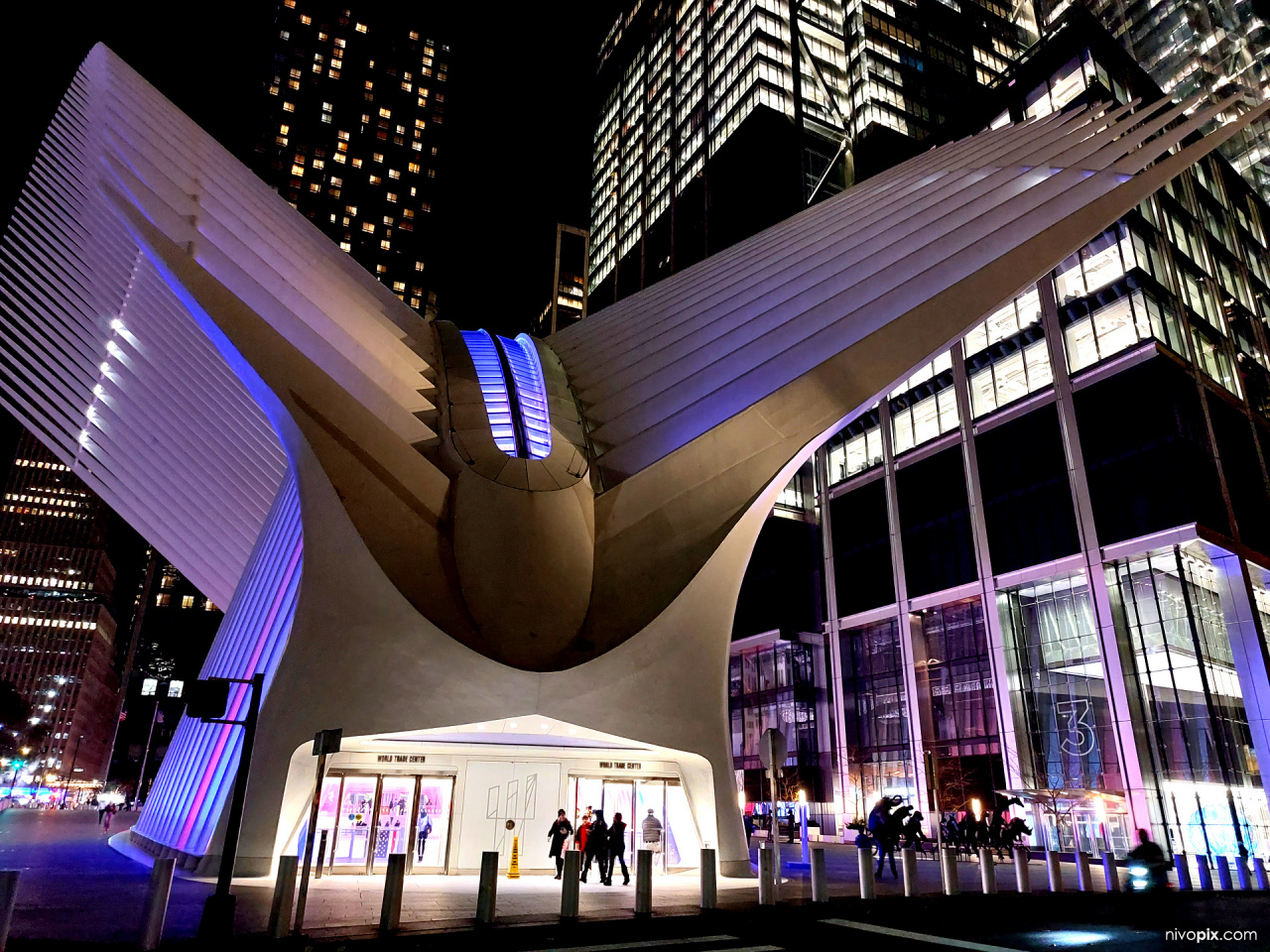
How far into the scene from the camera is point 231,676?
58.6ft

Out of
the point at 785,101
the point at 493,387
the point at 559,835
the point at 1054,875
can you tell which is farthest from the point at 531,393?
the point at 785,101

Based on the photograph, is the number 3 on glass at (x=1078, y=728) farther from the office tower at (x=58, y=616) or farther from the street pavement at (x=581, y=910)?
the office tower at (x=58, y=616)

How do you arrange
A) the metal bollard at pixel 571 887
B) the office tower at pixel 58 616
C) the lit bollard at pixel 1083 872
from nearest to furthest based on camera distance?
the metal bollard at pixel 571 887, the lit bollard at pixel 1083 872, the office tower at pixel 58 616

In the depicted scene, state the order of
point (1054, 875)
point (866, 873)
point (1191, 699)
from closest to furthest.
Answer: point (866, 873), point (1054, 875), point (1191, 699)

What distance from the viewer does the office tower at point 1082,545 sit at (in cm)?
3234

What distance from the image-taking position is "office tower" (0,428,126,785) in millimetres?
131125

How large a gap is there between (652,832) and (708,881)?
4839mm

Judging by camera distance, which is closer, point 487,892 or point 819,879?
point 487,892

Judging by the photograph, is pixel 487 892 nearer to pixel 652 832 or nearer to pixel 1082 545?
pixel 652 832

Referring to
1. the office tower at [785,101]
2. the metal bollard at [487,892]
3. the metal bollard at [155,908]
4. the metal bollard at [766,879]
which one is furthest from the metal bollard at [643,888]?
the office tower at [785,101]

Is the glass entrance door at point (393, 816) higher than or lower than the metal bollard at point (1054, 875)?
higher

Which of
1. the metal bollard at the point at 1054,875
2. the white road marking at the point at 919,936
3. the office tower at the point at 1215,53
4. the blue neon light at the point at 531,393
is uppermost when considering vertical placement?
the office tower at the point at 1215,53

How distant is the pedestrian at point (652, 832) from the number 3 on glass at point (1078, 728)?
84.9 ft

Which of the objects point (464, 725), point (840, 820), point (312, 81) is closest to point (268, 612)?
point (464, 725)
